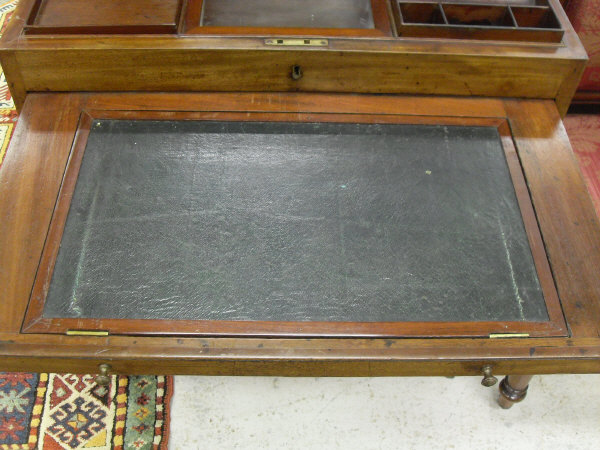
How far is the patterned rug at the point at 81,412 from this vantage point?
176cm

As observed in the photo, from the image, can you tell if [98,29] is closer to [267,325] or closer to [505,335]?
[267,325]

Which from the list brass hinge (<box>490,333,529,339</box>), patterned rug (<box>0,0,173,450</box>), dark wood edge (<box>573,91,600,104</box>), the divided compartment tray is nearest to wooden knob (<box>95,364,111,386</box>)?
patterned rug (<box>0,0,173,450</box>)

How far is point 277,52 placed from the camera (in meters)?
1.43

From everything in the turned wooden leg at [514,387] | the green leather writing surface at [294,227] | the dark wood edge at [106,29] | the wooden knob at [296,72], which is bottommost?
the turned wooden leg at [514,387]

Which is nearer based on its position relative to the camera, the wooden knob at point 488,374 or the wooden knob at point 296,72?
the wooden knob at point 488,374

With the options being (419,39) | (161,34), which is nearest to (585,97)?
(419,39)

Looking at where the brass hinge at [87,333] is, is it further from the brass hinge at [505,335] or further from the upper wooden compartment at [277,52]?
the brass hinge at [505,335]

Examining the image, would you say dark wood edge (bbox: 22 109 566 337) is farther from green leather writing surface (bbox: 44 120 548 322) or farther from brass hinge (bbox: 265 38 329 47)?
brass hinge (bbox: 265 38 329 47)

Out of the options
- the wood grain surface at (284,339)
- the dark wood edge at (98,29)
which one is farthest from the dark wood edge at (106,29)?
the wood grain surface at (284,339)

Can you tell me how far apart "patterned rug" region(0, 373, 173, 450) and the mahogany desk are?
680mm

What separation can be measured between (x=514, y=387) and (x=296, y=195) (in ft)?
3.01

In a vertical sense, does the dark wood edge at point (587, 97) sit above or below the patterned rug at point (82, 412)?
above

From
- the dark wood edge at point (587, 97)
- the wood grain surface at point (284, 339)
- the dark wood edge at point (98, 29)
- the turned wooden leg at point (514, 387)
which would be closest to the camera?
the wood grain surface at point (284, 339)

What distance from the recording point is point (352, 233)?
1303 mm
